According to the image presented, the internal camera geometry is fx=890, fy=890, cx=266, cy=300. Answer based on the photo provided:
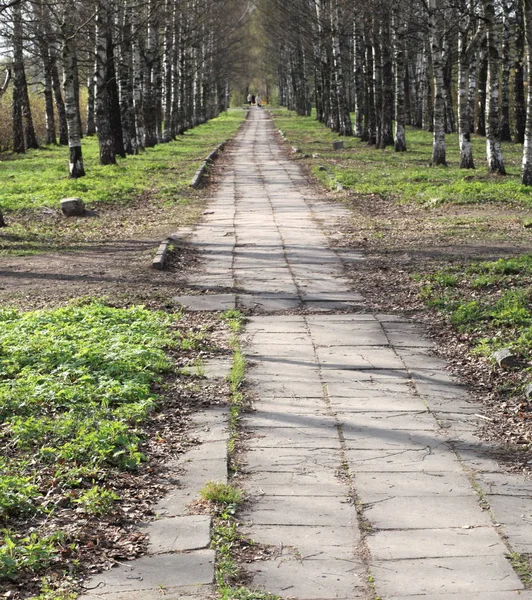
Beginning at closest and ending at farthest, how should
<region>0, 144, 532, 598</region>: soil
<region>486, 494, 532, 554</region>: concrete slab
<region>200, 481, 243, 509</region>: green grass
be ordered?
<region>486, 494, 532, 554</region>: concrete slab
<region>200, 481, 243, 509</region>: green grass
<region>0, 144, 532, 598</region>: soil

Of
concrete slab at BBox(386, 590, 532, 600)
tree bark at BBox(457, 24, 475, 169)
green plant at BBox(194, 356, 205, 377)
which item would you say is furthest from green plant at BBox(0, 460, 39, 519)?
tree bark at BBox(457, 24, 475, 169)

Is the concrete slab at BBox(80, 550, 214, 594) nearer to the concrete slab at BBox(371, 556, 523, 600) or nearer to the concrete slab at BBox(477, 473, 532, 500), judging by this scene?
the concrete slab at BBox(371, 556, 523, 600)

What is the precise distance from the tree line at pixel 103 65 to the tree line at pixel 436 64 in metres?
6.58

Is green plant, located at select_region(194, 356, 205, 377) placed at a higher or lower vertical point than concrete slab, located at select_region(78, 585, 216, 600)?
higher

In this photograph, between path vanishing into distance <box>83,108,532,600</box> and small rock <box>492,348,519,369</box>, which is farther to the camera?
small rock <box>492,348,519,369</box>

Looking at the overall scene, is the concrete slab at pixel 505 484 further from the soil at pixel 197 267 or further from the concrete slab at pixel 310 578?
the concrete slab at pixel 310 578

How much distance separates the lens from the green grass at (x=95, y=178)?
18875mm

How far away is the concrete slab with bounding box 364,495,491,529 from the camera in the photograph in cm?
464

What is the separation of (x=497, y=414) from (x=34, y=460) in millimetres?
3263

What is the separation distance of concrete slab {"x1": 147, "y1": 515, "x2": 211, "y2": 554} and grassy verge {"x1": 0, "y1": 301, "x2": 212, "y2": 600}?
0.11m

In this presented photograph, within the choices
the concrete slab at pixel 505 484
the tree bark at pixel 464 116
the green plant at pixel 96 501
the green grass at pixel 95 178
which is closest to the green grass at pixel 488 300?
the concrete slab at pixel 505 484

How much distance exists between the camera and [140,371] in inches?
276

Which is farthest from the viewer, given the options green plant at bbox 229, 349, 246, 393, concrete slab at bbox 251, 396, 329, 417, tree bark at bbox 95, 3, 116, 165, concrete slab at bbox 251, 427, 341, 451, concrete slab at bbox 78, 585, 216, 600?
tree bark at bbox 95, 3, 116, 165

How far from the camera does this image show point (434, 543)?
4418 mm
